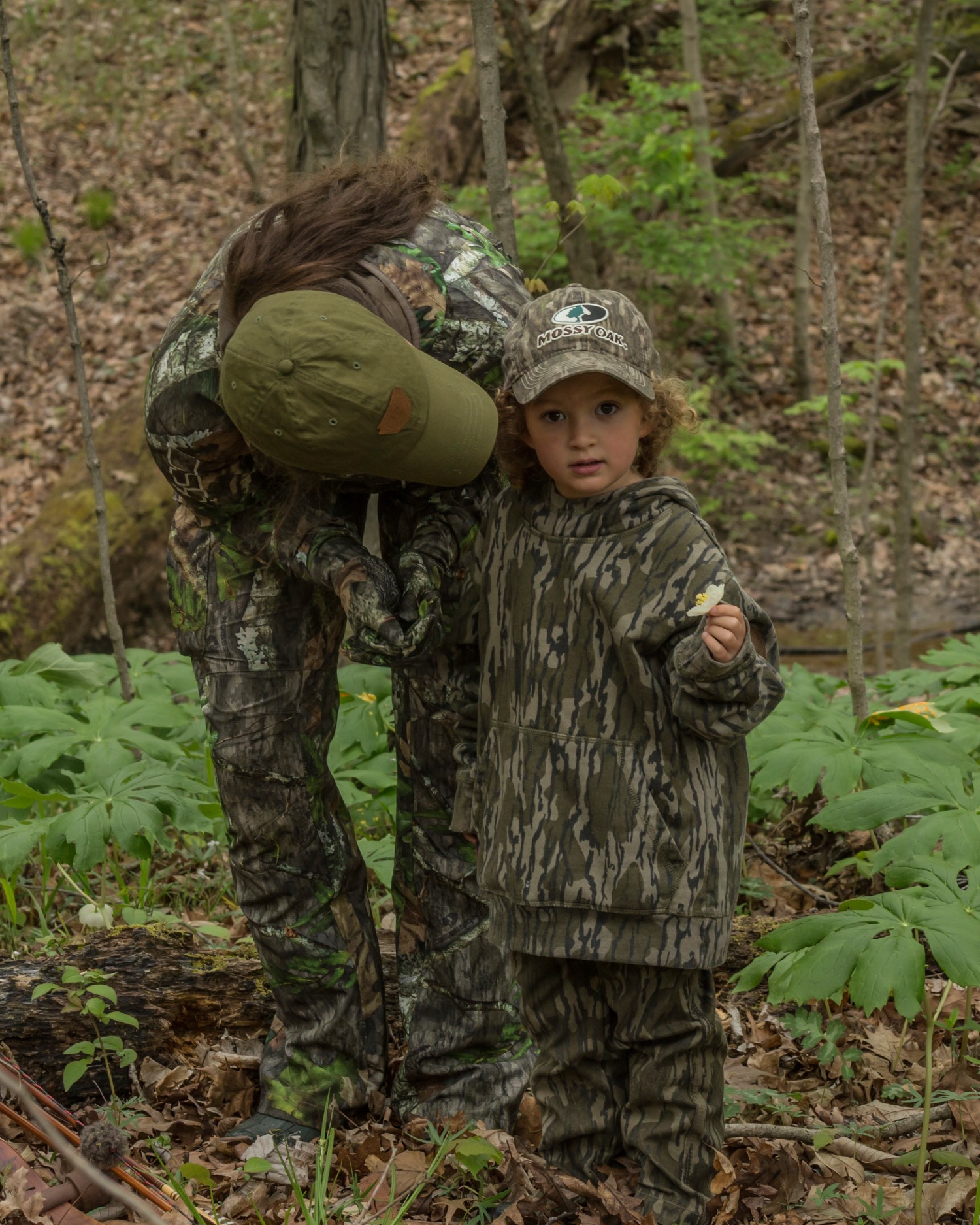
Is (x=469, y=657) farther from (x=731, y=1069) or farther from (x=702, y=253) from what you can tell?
(x=702, y=253)

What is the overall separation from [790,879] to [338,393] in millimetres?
2078

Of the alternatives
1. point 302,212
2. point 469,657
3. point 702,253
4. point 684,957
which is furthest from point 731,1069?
point 702,253

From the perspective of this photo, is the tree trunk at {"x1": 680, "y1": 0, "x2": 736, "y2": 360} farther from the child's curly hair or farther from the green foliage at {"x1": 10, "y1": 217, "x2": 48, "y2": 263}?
the child's curly hair

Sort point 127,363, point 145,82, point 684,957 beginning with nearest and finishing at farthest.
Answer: point 684,957
point 127,363
point 145,82

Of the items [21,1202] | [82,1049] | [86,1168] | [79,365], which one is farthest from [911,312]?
[86,1168]

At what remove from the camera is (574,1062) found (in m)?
2.29

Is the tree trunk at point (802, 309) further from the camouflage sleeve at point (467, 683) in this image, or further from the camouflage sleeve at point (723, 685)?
the camouflage sleeve at point (723, 685)

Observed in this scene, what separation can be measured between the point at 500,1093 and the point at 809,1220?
81 cm

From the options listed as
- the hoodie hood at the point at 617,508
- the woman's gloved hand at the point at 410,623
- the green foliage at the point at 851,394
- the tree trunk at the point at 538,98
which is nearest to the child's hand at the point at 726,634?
the hoodie hood at the point at 617,508

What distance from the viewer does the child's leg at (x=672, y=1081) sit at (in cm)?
217

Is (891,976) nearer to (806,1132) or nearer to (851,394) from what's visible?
(806,1132)

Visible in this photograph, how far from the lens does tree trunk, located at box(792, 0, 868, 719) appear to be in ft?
10.4

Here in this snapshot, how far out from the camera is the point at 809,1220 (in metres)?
2.25

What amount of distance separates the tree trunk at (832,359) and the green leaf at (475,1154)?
165cm
